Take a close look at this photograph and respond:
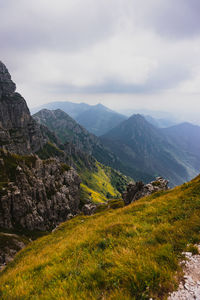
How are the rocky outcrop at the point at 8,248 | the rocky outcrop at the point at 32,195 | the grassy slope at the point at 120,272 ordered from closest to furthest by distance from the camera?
the grassy slope at the point at 120,272 < the rocky outcrop at the point at 8,248 < the rocky outcrop at the point at 32,195

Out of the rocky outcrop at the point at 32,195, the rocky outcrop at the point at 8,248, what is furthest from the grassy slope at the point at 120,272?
the rocky outcrop at the point at 32,195

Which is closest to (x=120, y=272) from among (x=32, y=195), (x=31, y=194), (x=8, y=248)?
(x=8, y=248)

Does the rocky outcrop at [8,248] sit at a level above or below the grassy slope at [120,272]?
below

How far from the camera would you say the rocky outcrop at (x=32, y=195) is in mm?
79500

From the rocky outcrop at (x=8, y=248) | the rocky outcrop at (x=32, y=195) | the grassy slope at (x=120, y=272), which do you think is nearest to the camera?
the grassy slope at (x=120, y=272)

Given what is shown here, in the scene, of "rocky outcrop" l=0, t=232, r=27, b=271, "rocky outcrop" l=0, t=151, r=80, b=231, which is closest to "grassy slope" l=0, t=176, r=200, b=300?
"rocky outcrop" l=0, t=232, r=27, b=271

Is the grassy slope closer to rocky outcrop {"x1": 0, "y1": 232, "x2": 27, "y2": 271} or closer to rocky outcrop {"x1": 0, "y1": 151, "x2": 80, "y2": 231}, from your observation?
rocky outcrop {"x1": 0, "y1": 232, "x2": 27, "y2": 271}

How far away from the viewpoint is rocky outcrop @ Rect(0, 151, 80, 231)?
261 feet

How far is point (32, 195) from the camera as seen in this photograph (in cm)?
9306

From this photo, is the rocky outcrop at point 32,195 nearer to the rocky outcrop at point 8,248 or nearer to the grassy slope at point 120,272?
the rocky outcrop at point 8,248

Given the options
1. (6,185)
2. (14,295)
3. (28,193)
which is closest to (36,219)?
(28,193)

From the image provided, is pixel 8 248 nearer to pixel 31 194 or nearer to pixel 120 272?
pixel 31 194

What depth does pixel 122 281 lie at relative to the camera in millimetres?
4137

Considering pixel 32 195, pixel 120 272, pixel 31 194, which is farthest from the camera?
pixel 32 195
